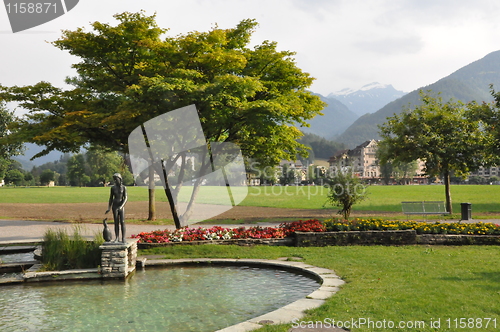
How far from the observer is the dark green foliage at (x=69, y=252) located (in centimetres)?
1108

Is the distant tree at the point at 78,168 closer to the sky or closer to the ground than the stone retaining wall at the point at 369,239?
closer to the sky

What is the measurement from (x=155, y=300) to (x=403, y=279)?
17.2ft

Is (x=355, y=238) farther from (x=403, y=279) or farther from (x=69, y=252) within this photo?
(x=69, y=252)

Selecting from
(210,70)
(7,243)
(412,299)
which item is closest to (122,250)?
(412,299)

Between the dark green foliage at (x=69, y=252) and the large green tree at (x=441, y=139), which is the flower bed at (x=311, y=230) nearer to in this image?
the dark green foliage at (x=69, y=252)

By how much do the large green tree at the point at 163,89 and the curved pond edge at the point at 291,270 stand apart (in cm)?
596

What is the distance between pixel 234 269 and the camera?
11398mm

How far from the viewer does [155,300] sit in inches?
328

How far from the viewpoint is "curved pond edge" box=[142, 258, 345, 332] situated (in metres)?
6.22

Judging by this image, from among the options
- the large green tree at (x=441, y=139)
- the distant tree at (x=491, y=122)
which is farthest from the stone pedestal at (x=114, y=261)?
the distant tree at (x=491, y=122)

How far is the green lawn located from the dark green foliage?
2.30 m

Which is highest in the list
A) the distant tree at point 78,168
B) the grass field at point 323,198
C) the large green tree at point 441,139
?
the distant tree at point 78,168

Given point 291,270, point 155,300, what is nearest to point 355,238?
point 291,270

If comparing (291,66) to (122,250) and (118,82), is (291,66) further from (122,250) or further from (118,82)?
(122,250)
